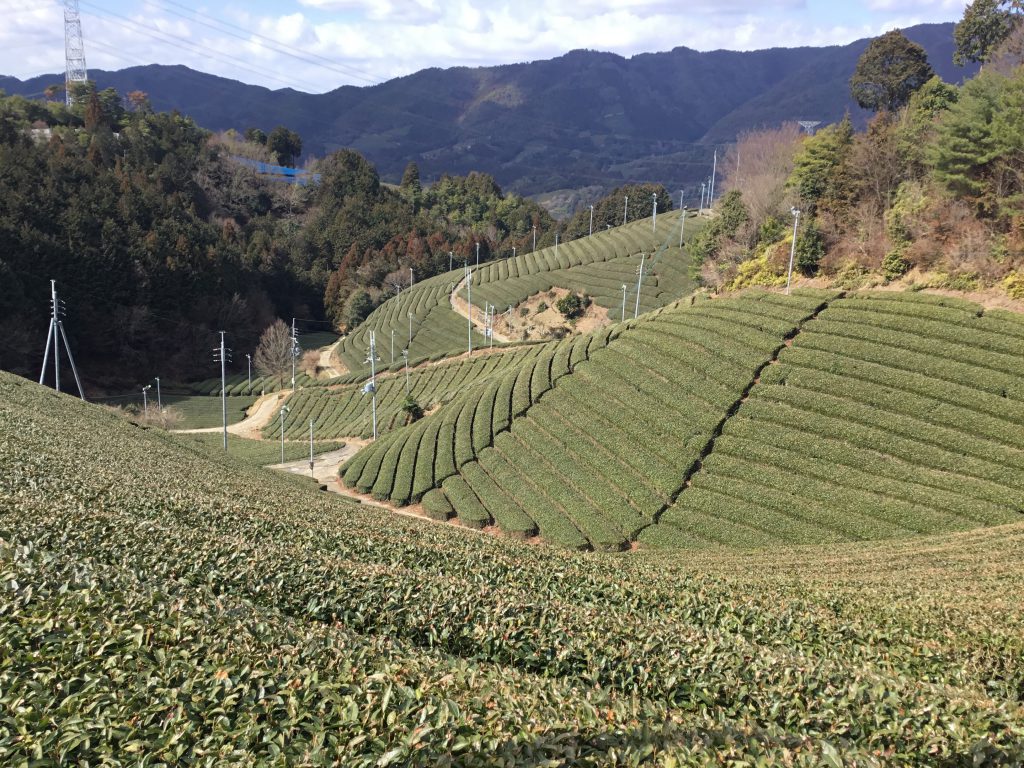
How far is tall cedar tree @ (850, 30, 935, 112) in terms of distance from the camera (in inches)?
2030

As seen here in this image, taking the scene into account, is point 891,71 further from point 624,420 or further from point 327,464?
point 327,464

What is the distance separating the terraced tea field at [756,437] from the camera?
72.5ft

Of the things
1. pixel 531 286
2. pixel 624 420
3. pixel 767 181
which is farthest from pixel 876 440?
pixel 531 286

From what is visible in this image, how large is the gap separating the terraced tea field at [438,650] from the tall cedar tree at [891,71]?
49.2 metres

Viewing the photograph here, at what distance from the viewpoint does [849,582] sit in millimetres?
15328

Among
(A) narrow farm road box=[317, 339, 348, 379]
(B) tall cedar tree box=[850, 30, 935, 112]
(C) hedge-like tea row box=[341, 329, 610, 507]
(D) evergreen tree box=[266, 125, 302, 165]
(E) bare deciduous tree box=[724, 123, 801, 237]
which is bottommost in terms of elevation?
(A) narrow farm road box=[317, 339, 348, 379]

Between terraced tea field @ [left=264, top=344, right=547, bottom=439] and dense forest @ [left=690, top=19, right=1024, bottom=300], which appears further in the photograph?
terraced tea field @ [left=264, top=344, right=547, bottom=439]

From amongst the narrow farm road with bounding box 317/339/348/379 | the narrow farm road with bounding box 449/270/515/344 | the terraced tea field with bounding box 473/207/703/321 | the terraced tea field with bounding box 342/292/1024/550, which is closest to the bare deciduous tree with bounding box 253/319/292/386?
the narrow farm road with bounding box 317/339/348/379

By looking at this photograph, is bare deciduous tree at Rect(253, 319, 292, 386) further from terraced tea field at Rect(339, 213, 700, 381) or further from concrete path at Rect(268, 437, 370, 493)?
concrete path at Rect(268, 437, 370, 493)

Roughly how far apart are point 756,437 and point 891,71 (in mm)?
42943

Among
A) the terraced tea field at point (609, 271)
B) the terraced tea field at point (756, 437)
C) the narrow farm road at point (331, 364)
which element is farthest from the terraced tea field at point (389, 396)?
the terraced tea field at point (609, 271)

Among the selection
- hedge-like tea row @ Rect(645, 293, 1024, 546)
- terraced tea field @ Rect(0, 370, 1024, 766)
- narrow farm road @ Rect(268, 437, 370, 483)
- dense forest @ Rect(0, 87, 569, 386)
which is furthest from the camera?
dense forest @ Rect(0, 87, 569, 386)

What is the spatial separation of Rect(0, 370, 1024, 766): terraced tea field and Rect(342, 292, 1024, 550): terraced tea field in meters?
5.97

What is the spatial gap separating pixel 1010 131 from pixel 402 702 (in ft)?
118
